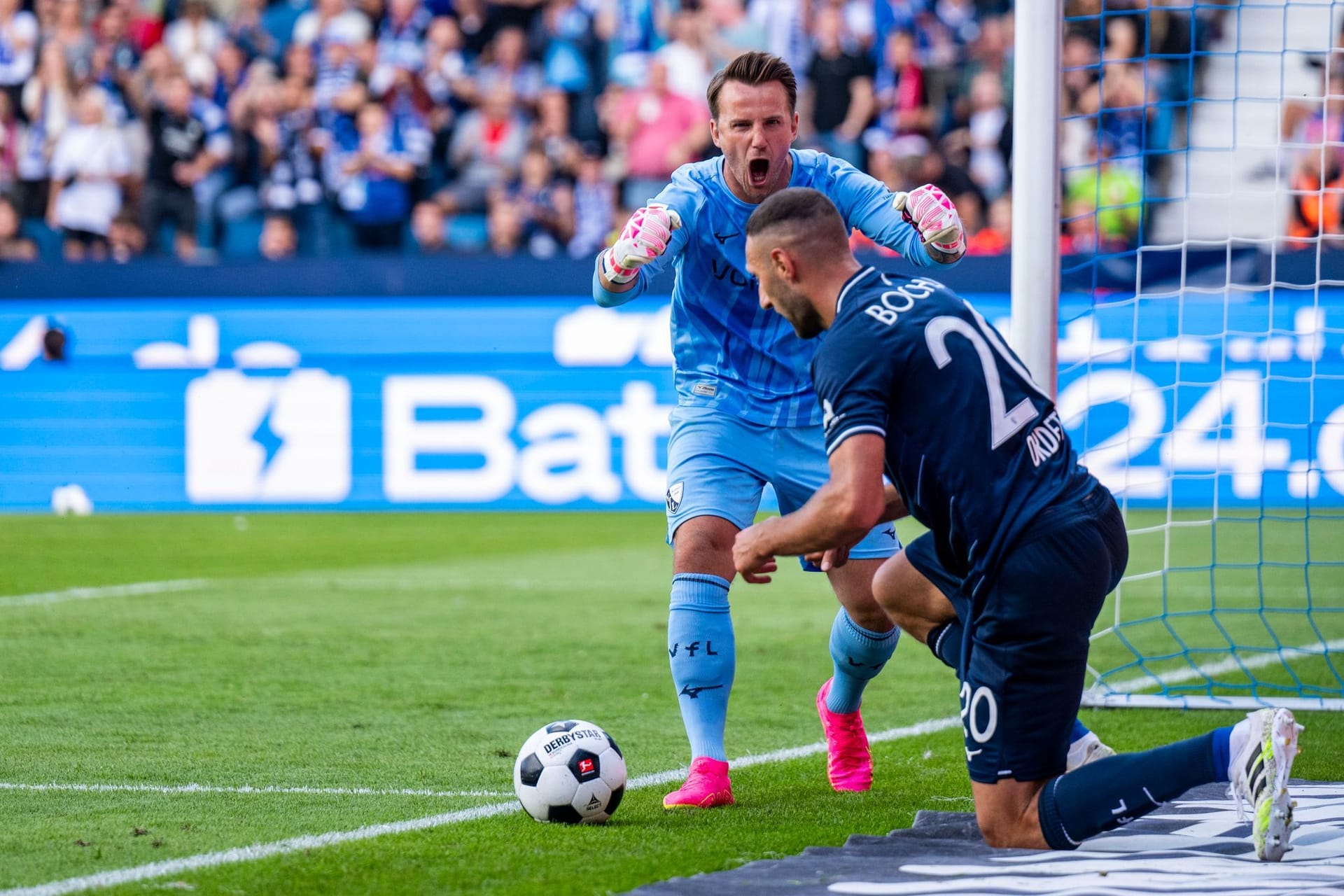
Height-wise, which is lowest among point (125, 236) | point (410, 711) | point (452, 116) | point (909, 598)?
point (410, 711)

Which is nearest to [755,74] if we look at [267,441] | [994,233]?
[267,441]

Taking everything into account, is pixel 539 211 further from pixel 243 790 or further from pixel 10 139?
pixel 243 790

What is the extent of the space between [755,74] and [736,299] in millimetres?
674

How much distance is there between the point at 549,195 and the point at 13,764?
1151 centimetres

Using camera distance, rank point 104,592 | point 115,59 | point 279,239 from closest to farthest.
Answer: point 104,592 → point 279,239 → point 115,59

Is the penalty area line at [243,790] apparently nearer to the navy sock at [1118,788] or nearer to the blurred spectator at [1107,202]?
the navy sock at [1118,788]

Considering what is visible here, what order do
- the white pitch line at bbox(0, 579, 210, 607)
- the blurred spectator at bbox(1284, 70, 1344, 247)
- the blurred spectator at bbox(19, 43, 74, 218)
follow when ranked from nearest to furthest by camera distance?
the white pitch line at bbox(0, 579, 210, 607), the blurred spectator at bbox(1284, 70, 1344, 247), the blurred spectator at bbox(19, 43, 74, 218)

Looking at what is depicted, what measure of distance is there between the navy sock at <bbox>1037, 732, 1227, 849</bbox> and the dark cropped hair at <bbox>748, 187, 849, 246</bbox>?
1.36m

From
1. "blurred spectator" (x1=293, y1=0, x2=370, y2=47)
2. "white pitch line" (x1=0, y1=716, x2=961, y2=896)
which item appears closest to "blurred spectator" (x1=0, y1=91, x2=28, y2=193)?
"blurred spectator" (x1=293, y1=0, x2=370, y2=47)

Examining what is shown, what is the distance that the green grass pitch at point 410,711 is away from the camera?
4309 millimetres

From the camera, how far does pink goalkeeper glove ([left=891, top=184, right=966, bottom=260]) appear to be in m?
4.99

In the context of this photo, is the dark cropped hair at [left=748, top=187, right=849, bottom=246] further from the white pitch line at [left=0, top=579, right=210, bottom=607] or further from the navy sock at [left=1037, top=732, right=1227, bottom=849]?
the white pitch line at [left=0, top=579, right=210, bottom=607]

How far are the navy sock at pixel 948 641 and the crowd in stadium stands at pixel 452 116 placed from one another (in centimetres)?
1126

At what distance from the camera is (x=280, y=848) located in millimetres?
4293
